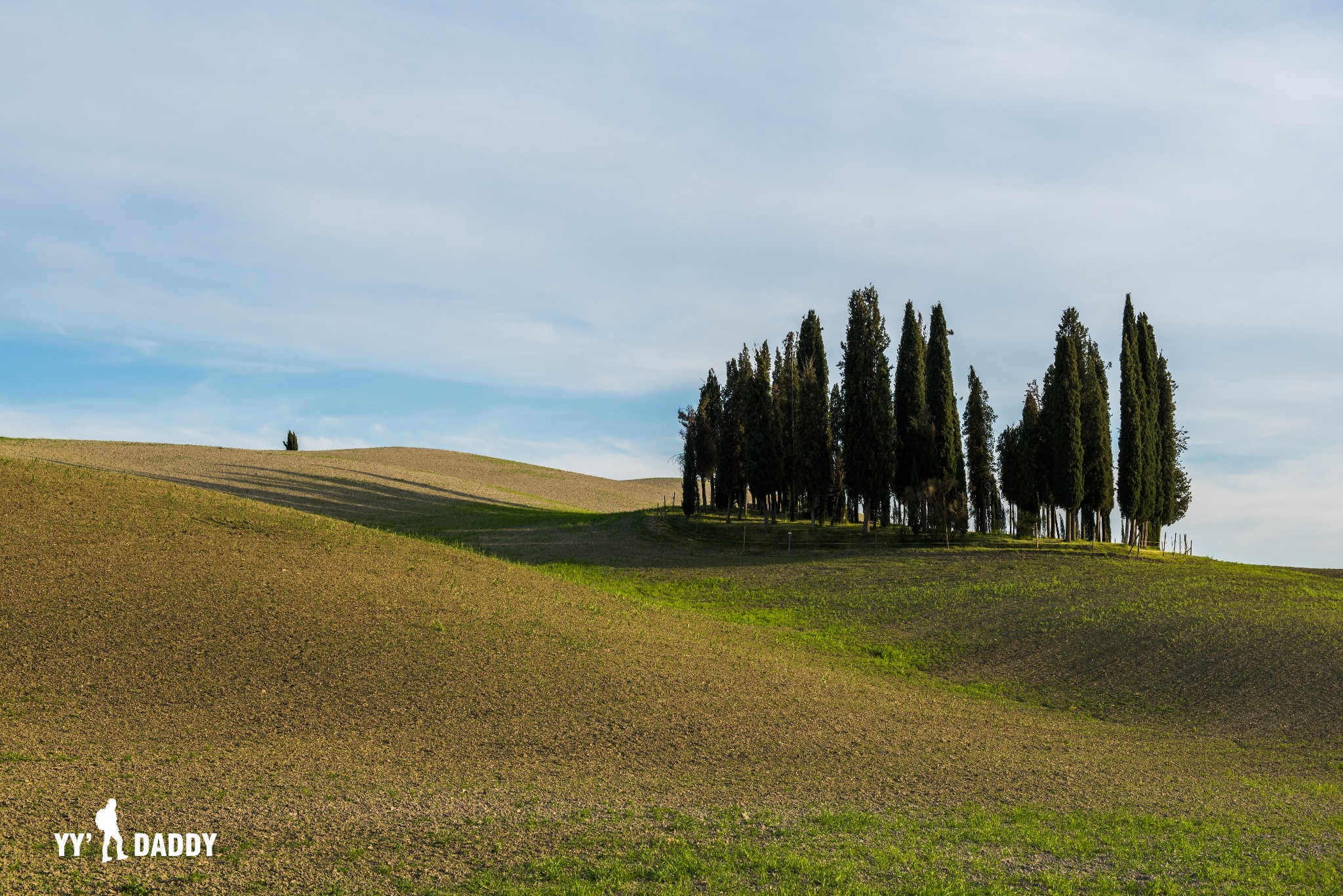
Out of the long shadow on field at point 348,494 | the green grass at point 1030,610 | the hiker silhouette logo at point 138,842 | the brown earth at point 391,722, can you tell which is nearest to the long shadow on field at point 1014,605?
the green grass at point 1030,610

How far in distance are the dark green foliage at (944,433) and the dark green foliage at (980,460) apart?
18.2ft

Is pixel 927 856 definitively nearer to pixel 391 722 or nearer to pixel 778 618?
pixel 391 722

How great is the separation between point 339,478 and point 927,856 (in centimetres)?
5844

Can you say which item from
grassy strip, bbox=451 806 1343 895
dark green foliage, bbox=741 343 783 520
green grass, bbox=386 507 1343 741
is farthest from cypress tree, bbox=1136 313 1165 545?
grassy strip, bbox=451 806 1343 895

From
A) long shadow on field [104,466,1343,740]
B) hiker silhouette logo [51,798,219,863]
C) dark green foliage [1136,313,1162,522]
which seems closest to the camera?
hiker silhouette logo [51,798,219,863]

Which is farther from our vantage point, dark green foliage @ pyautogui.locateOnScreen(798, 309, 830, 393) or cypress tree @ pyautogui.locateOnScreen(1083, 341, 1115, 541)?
dark green foliage @ pyautogui.locateOnScreen(798, 309, 830, 393)

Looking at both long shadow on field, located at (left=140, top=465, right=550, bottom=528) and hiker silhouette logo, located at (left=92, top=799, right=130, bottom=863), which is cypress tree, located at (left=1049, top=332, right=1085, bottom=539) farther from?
hiker silhouette logo, located at (left=92, top=799, right=130, bottom=863)

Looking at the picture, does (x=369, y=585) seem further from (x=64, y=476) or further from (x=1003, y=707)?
(x=1003, y=707)

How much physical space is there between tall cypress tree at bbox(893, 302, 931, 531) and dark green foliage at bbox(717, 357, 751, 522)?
9.48m

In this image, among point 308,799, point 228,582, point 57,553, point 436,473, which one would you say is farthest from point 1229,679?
point 436,473

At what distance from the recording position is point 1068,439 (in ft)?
156

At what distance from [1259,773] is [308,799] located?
15835mm

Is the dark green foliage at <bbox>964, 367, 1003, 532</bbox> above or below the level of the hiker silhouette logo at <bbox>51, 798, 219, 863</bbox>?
above

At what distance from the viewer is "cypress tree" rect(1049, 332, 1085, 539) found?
155ft
